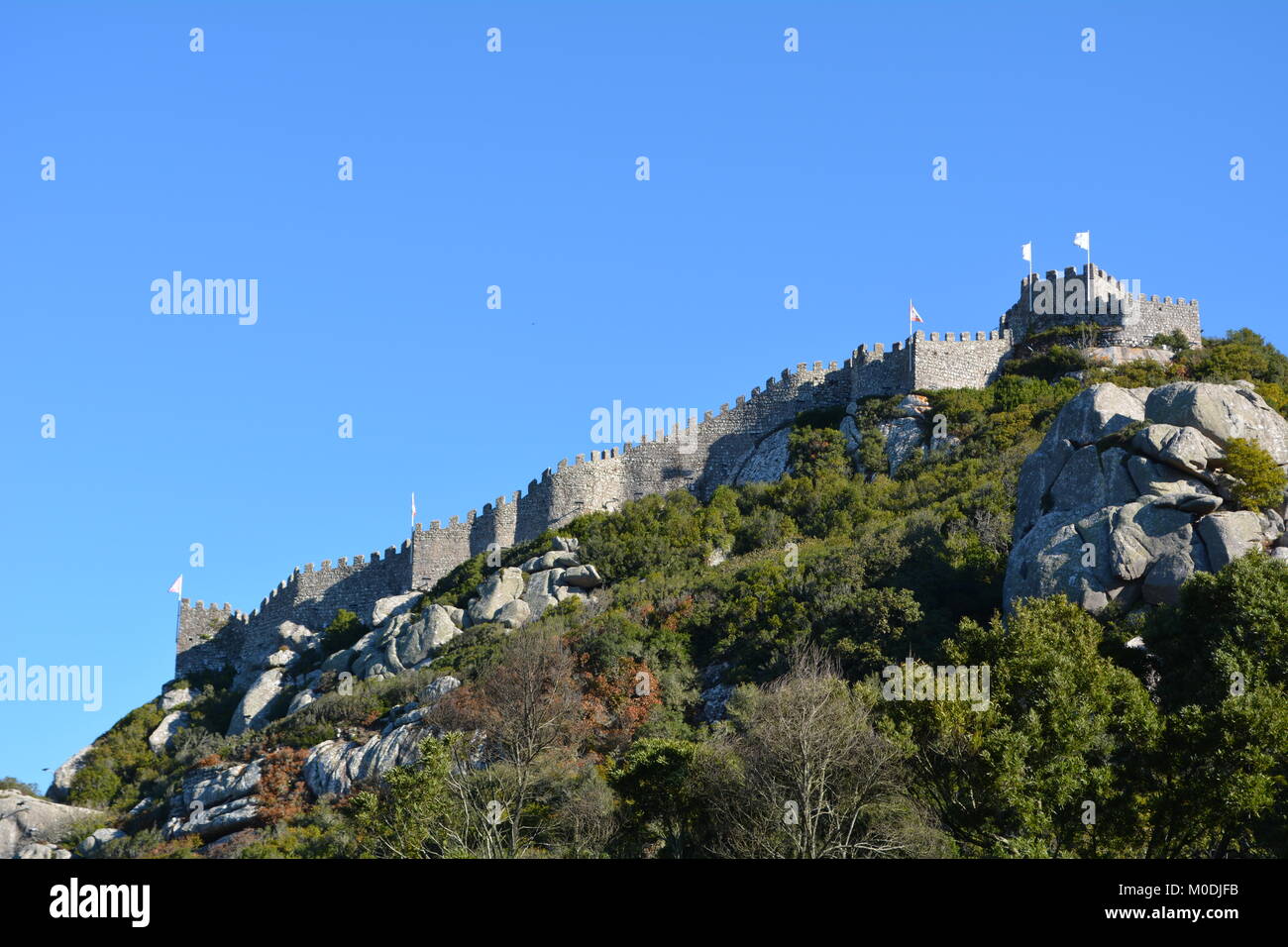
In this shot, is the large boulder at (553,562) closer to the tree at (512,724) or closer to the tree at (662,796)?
the tree at (512,724)

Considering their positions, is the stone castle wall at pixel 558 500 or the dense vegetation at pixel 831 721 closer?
the dense vegetation at pixel 831 721

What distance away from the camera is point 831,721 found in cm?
2617

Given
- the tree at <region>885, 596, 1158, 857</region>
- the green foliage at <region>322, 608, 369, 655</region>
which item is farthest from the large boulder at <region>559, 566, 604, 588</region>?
the tree at <region>885, 596, 1158, 857</region>

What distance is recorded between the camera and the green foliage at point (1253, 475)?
107ft

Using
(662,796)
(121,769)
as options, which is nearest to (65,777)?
(121,769)

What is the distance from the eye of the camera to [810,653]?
35156 millimetres

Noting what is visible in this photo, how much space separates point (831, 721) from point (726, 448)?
97.0ft

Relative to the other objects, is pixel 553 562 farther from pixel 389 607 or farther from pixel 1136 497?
pixel 1136 497

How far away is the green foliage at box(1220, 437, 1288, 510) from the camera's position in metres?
32.5

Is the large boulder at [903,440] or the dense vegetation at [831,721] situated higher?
the large boulder at [903,440]

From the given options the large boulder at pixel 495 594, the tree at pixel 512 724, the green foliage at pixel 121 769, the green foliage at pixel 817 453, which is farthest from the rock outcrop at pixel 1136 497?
the green foliage at pixel 121 769

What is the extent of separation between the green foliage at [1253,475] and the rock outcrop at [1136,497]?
0.27 meters
